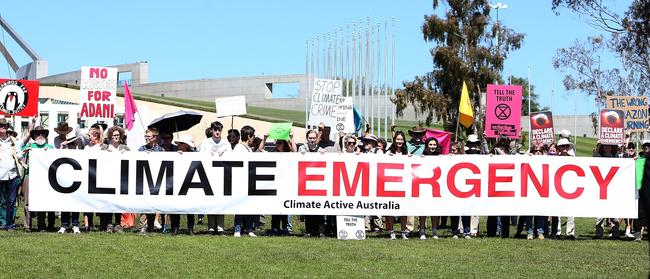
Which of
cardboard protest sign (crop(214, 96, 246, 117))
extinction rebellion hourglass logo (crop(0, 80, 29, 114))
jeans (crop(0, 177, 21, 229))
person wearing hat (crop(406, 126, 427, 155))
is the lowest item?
jeans (crop(0, 177, 21, 229))

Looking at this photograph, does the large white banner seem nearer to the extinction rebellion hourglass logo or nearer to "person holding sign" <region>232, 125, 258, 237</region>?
"person holding sign" <region>232, 125, 258, 237</region>

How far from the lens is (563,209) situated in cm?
1695

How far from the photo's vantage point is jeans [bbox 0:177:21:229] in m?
16.5

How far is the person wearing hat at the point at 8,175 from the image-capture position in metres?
16.5

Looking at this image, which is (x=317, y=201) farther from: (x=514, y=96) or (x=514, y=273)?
(x=514, y=96)

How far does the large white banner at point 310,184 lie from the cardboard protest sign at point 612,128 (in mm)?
5863

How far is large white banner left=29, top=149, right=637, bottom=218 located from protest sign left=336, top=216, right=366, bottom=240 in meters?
0.24

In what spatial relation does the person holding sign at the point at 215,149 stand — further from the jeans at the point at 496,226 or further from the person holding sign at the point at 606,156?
the person holding sign at the point at 606,156

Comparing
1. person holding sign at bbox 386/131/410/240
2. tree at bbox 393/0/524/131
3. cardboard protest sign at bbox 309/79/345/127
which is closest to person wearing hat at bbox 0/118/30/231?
person holding sign at bbox 386/131/410/240

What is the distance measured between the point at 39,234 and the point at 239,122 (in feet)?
184

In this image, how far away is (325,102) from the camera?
82.2 ft

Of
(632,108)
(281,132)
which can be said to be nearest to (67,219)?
(281,132)

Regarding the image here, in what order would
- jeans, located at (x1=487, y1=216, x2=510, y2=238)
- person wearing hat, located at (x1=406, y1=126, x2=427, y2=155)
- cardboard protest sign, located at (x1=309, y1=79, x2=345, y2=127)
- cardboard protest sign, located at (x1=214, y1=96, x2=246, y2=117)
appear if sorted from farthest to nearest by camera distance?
cardboard protest sign, located at (x1=309, y1=79, x2=345, y2=127) → cardboard protest sign, located at (x1=214, y1=96, x2=246, y2=117) → person wearing hat, located at (x1=406, y1=126, x2=427, y2=155) → jeans, located at (x1=487, y1=216, x2=510, y2=238)

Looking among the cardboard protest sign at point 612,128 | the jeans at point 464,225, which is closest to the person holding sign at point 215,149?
the jeans at point 464,225
